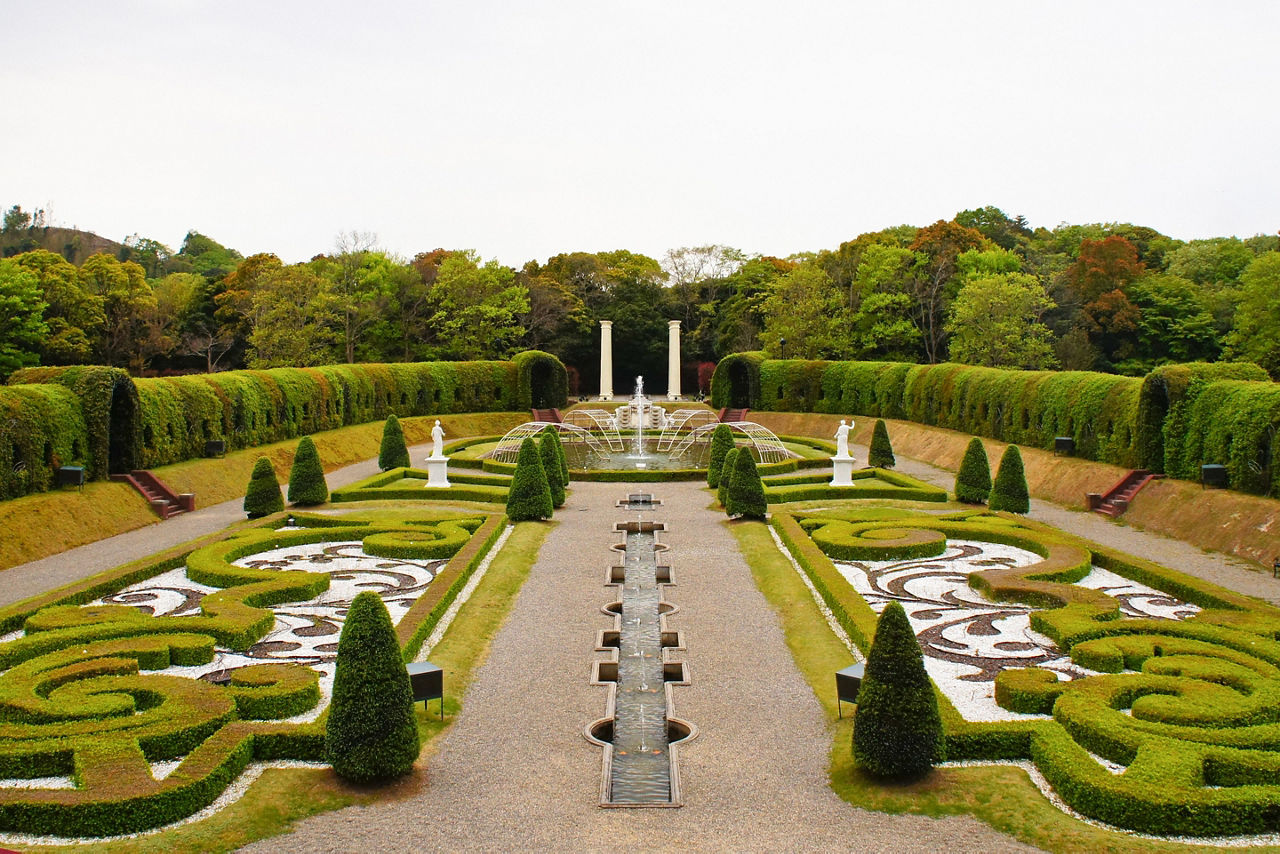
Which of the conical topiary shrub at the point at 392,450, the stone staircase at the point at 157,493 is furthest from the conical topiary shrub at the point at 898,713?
the conical topiary shrub at the point at 392,450

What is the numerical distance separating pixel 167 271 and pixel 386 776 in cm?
8365

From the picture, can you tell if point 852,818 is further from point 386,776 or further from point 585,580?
point 585,580

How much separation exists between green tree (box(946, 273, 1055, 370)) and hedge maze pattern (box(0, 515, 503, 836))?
129ft

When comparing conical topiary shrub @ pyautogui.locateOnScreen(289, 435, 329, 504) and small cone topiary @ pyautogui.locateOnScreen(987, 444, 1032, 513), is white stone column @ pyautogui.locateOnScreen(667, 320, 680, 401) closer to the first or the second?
conical topiary shrub @ pyautogui.locateOnScreen(289, 435, 329, 504)

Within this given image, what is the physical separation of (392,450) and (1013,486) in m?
20.2

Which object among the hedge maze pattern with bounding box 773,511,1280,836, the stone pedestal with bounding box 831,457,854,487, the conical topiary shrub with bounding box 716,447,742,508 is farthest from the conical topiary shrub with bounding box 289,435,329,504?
the stone pedestal with bounding box 831,457,854,487

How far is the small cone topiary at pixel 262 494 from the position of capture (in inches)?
953

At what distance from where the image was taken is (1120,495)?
25.6 m

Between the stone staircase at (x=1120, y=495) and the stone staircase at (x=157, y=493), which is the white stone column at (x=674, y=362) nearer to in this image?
the stone staircase at (x=1120, y=495)

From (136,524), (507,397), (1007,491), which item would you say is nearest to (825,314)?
(507,397)

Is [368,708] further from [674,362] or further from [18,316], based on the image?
[674,362]

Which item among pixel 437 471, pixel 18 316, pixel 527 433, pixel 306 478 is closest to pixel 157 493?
pixel 306 478

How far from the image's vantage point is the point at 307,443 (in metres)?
26.3

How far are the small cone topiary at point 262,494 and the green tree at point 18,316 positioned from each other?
1095 inches
